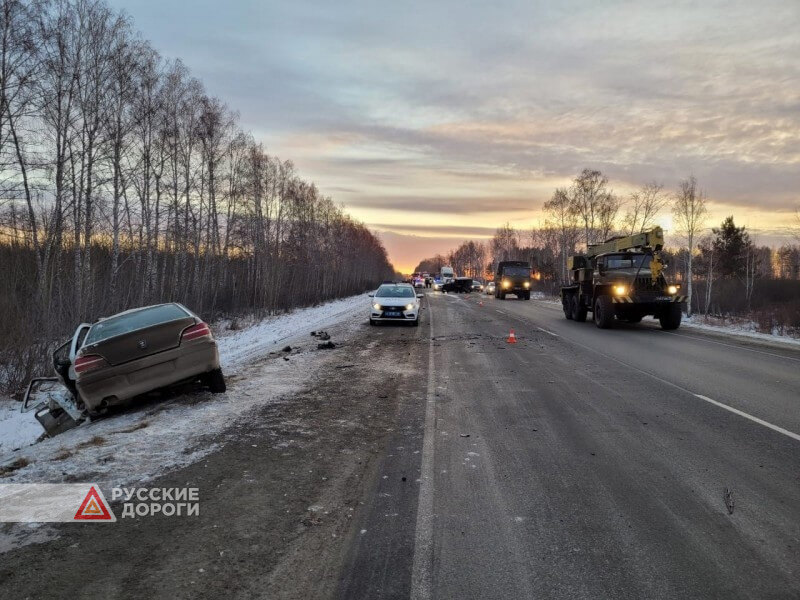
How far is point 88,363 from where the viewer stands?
6.55 metres

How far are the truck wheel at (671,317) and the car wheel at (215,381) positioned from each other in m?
15.8

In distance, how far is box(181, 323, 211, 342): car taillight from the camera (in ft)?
24.0

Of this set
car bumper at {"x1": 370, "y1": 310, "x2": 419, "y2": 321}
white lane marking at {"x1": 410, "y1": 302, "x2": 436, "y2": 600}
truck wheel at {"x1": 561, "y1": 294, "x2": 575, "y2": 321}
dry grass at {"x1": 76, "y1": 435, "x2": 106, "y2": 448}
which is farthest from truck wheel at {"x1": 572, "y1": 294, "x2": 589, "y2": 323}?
dry grass at {"x1": 76, "y1": 435, "x2": 106, "y2": 448}

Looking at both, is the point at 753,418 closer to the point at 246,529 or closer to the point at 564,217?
the point at 246,529

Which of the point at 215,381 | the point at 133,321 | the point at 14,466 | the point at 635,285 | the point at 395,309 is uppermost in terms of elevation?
the point at 635,285

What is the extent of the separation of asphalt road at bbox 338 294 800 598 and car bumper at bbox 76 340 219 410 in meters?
3.48

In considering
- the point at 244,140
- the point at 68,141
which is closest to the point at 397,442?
the point at 68,141

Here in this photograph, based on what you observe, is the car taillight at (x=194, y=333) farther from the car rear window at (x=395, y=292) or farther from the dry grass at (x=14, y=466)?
the car rear window at (x=395, y=292)

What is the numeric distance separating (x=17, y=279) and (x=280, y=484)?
12119 mm

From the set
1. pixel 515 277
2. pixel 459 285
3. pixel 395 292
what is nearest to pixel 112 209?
pixel 395 292

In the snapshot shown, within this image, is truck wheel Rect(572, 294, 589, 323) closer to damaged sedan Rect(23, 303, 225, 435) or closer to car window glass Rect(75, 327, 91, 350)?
damaged sedan Rect(23, 303, 225, 435)

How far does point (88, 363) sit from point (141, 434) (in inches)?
59.8

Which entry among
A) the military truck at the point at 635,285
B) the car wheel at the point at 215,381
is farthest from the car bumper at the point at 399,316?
the car wheel at the point at 215,381

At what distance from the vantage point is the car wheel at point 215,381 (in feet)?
25.4
